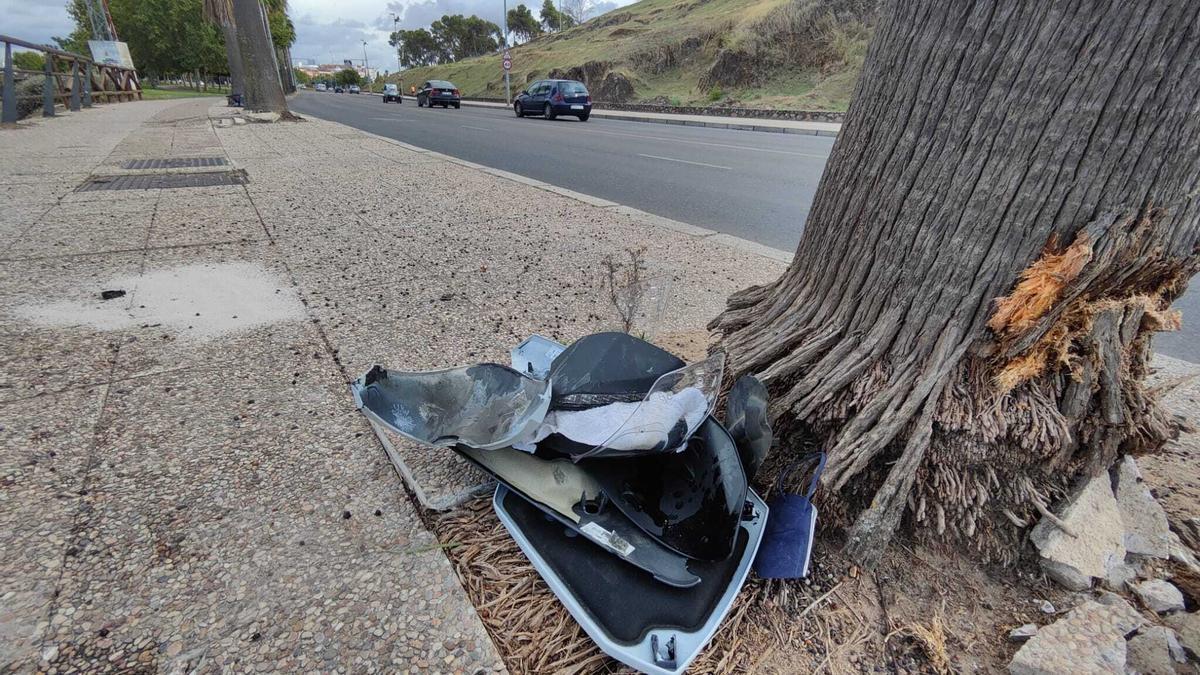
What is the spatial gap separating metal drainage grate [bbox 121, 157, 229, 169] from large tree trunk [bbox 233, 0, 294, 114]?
355 inches

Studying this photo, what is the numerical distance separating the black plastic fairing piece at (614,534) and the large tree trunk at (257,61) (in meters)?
18.4

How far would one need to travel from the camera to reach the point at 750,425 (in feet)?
5.14

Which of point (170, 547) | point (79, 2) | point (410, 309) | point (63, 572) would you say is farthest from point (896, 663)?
point (79, 2)

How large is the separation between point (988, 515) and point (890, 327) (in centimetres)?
59

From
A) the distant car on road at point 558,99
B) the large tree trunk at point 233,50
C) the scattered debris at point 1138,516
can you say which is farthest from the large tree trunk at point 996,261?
the distant car on road at point 558,99

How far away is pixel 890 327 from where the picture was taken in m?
1.70

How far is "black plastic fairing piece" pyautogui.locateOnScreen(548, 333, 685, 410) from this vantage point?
167 cm

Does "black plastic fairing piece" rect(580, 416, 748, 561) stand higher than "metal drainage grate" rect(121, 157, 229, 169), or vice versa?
"metal drainage grate" rect(121, 157, 229, 169)

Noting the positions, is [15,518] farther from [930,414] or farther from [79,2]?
[79,2]

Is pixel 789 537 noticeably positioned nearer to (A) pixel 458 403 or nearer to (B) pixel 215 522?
(A) pixel 458 403

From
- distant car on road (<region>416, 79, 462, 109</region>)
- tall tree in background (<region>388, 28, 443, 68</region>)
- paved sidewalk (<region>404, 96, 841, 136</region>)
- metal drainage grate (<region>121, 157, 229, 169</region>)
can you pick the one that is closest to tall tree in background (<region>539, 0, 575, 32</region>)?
tall tree in background (<region>388, 28, 443, 68</region>)

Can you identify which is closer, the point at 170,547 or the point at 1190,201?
the point at 1190,201

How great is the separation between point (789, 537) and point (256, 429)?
1949mm

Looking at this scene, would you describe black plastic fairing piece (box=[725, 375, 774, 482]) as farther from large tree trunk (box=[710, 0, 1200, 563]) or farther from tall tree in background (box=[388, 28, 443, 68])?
tall tree in background (box=[388, 28, 443, 68])
